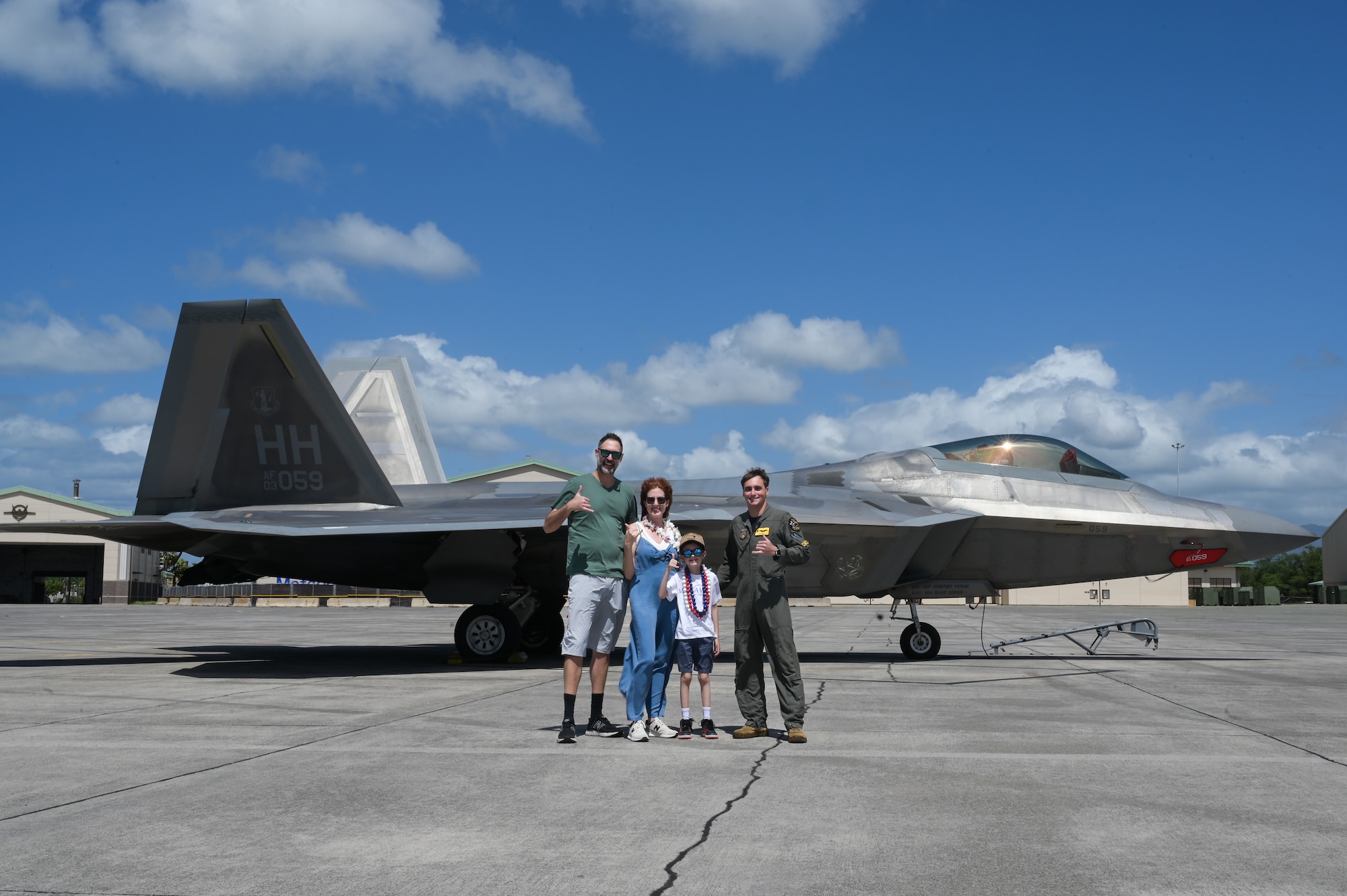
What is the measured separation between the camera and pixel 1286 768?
5.74 meters

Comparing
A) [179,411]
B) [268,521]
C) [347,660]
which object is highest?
[179,411]

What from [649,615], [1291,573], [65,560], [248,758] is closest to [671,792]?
[649,615]

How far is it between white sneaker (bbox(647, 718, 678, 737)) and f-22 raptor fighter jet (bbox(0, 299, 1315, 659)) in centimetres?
577

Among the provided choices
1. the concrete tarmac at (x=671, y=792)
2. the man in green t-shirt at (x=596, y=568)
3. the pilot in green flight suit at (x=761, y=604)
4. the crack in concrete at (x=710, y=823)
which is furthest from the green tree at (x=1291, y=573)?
the crack in concrete at (x=710, y=823)

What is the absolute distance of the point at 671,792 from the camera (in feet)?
16.9

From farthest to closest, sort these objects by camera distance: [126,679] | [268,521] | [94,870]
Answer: [268,521] < [126,679] < [94,870]

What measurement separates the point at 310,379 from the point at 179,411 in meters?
1.87

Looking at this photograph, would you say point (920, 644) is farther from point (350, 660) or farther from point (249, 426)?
point (249, 426)

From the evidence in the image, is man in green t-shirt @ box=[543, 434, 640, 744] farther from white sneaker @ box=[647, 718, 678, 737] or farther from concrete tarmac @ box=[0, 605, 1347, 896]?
concrete tarmac @ box=[0, 605, 1347, 896]

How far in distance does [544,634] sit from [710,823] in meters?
10.3

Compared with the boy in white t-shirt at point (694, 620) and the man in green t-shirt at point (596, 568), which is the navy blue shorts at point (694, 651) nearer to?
the boy in white t-shirt at point (694, 620)

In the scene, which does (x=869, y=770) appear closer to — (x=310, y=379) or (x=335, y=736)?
(x=335, y=736)

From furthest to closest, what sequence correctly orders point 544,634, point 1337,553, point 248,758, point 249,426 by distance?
point 1337,553 < point 544,634 < point 249,426 < point 248,758

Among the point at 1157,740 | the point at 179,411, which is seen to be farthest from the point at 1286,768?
the point at 179,411
